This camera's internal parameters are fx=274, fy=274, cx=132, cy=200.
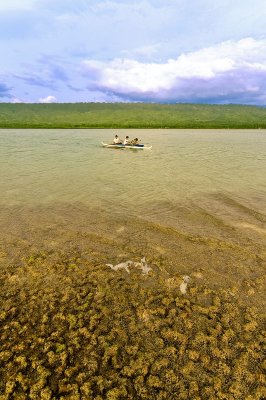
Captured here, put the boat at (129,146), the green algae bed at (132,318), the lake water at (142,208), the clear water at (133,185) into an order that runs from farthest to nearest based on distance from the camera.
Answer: the boat at (129,146), the clear water at (133,185), the lake water at (142,208), the green algae bed at (132,318)

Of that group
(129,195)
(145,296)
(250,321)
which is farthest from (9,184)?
(250,321)

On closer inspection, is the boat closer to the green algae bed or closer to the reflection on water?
the reflection on water

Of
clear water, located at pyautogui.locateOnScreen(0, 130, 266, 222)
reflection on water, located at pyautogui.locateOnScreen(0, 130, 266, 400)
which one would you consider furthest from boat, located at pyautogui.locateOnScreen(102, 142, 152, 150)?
reflection on water, located at pyautogui.locateOnScreen(0, 130, 266, 400)

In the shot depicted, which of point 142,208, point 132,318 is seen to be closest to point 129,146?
point 142,208

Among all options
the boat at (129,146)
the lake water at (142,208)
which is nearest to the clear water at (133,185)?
the lake water at (142,208)

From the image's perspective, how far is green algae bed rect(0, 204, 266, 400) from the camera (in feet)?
15.1

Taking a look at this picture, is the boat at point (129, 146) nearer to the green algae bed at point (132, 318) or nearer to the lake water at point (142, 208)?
the lake water at point (142, 208)

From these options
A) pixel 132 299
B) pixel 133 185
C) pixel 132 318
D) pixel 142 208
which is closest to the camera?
pixel 132 318

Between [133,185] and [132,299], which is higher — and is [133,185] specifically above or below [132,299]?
below

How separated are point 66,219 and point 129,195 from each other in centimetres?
482

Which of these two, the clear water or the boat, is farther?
the boat

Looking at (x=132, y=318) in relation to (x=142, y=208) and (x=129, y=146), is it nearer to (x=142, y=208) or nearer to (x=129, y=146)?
(x=142, y=208)

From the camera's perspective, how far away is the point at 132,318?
19.7 ft

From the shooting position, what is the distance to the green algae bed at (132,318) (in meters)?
4.61
